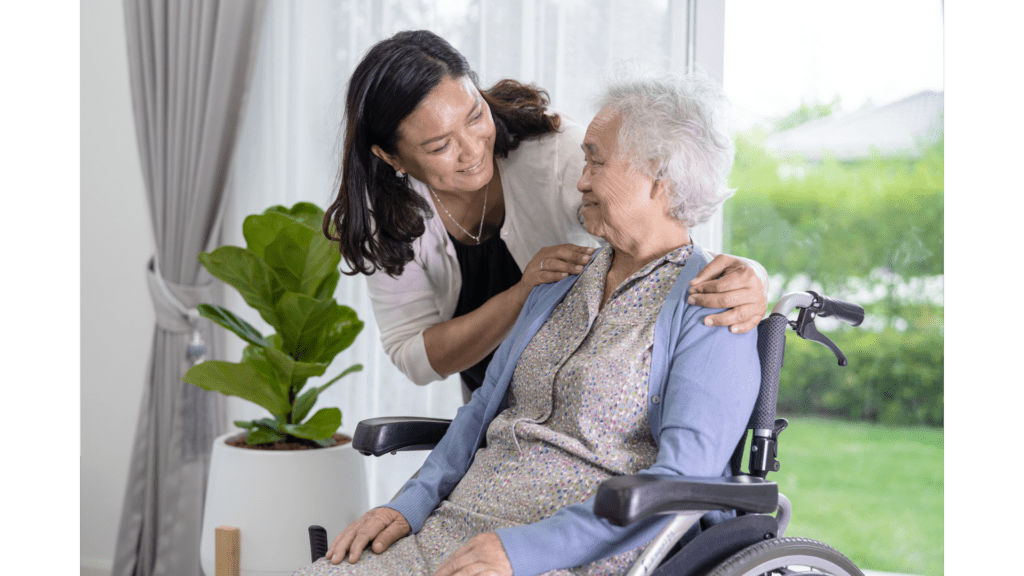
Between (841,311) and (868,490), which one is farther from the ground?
(841,311)

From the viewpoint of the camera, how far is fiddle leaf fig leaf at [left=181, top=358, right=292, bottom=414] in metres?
2.10

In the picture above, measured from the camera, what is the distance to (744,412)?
129 cm

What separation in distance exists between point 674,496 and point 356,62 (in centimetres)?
204

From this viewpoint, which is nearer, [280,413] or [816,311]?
[816,311]

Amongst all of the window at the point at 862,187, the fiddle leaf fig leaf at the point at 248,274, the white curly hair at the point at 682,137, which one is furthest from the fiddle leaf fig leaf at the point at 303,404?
the window at the point at 862,187

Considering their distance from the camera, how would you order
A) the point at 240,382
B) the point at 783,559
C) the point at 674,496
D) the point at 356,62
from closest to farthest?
1. the point at 674,496
2. the point at 783,559
3. the point at 240,382
4. the point at 356,62

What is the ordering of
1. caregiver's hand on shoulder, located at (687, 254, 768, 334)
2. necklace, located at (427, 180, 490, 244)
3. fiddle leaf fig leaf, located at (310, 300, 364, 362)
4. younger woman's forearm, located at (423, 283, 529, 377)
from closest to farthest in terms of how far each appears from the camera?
1. caregiver's hand on shoulder, located at (687, 254, 768, 334)
2. younger woman's forearm, located at (423, 283, 529, 377)
3. necklace, located at (427, 180, 490, 244)
4. fiddle leaf fig leaf, located at (310, 300, 364, 362)

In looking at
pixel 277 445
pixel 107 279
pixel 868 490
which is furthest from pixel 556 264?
pixel 868 490

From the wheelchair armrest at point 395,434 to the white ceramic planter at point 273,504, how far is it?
54 centimetres

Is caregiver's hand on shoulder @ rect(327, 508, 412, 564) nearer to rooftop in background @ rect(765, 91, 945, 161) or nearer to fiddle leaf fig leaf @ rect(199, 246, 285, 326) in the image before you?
fiddle leaf fig leaf @ rect(199, 246, 285, 326)

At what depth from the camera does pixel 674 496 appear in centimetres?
108

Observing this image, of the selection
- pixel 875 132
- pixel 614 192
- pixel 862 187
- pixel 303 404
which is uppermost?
pixel 875 132

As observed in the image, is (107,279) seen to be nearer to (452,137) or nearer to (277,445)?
A: (277,445)

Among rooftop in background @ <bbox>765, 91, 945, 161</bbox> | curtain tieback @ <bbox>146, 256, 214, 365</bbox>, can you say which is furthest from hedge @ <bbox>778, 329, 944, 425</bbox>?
curtain tieback @ <bbox>146, 256, 214, 365</bbox>
